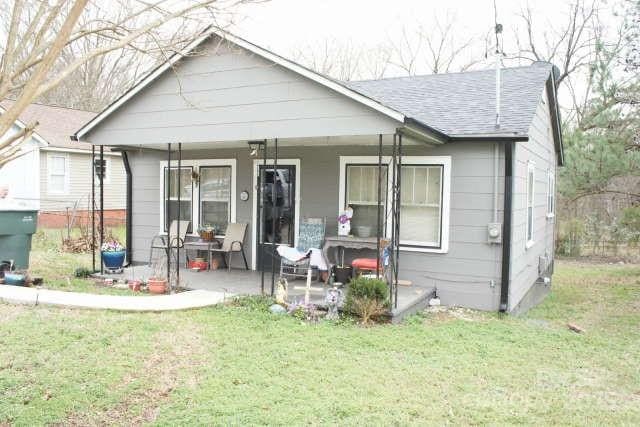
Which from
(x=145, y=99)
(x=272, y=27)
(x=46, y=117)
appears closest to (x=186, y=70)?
(x=145, y=99)

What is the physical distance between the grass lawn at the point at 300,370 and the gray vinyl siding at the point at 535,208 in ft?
4.06

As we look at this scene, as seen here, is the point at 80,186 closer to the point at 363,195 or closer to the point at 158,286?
the point at 158,286

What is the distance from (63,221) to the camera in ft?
59.2

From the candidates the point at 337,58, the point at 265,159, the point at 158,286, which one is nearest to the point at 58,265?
the point at 158,286

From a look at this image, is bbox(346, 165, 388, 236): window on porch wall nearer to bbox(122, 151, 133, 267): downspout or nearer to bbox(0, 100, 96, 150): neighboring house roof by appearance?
bbox(122, 151, 133, 267): downspout

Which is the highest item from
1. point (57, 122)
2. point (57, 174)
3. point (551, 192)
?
point (57, 122)

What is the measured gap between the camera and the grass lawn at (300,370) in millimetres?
4027

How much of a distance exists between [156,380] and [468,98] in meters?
6.71

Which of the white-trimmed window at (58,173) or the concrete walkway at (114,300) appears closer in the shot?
the concrete walkway at (114,300)

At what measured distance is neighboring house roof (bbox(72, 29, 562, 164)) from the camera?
673 cm

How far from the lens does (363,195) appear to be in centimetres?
860

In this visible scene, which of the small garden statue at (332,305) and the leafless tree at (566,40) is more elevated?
the leafless tree at (566,40)

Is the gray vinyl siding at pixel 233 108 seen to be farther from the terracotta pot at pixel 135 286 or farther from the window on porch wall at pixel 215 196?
the terracotta pot at pixel 135 286

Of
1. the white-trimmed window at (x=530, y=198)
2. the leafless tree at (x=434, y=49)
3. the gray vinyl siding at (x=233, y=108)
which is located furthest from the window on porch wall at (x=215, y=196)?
the leafless tree at (x=434, y=49)
